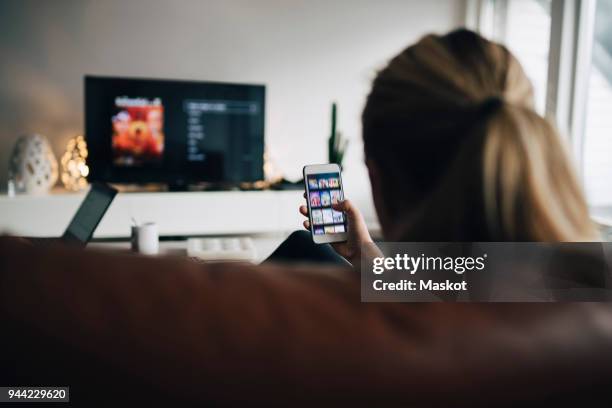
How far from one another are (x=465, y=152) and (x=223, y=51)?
12.1 feet

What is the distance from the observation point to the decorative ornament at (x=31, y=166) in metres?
3.27

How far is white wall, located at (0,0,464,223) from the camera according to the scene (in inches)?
140

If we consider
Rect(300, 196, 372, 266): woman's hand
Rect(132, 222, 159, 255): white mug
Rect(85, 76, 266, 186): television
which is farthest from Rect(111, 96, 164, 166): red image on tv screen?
Rect(300, 196, 372, 266): woman's hand

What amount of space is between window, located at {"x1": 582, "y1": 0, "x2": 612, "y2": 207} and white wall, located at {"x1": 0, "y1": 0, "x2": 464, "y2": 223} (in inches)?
47.1

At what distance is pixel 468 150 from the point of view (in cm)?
35

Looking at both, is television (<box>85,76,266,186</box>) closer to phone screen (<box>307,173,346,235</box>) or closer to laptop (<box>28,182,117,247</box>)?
laptop (<box>28,182,117,247</box>)

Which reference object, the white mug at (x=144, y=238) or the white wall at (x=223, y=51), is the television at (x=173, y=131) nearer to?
the white wall at (x=223, y=51)

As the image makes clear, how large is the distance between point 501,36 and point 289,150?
180 centimetres

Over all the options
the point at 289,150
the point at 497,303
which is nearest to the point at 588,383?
the point at 497,303

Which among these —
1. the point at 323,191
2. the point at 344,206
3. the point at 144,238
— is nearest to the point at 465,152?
the point at 344,206

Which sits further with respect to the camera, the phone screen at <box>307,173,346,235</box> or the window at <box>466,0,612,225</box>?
the window at <box>466,0,612,225</box>

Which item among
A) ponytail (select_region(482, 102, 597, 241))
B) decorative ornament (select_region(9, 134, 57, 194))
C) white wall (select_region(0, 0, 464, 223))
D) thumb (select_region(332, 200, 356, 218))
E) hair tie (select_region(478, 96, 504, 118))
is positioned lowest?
decorative ornament (select_region(9, 134, 57, 194))

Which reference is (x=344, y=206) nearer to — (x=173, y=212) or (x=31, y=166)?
(x=173, y=212)

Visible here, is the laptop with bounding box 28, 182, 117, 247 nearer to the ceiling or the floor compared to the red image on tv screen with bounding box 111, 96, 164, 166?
nearer to the floor
